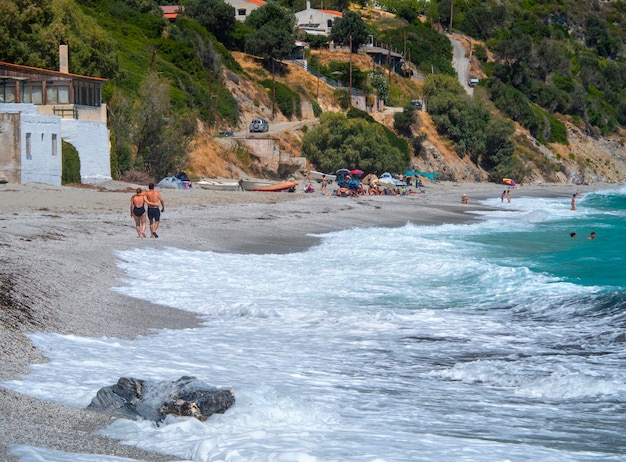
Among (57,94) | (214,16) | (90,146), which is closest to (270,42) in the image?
(214,16)

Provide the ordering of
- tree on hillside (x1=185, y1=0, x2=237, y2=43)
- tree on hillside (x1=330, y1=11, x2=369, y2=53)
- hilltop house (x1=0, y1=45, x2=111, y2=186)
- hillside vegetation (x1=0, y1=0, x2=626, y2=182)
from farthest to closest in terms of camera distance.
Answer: tree on hillside (x1=330, y1=11, x2=369, y2=53) < tree on hillside (x1=185, y1=0, x2=237, y2=43) < hillside vegetation (x1=0, y1=0, x2=626, y2=182) < hilltop house (x1=0, y1=45, x2=111, y2=186)

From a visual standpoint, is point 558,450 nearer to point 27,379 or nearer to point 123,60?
point 27,379

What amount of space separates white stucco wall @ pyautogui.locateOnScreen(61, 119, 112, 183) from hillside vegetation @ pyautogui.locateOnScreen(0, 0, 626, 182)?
132 centimetres

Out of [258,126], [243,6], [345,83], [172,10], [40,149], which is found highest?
[243,6]

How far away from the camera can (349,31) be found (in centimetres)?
8925

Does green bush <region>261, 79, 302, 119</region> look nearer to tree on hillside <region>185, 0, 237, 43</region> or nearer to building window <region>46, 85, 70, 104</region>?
tree on hillside <region>185, 0, 237, 43</region>

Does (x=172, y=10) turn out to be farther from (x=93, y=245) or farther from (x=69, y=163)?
(x=93, y=245)

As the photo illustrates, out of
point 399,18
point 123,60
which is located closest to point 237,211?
point 123,60

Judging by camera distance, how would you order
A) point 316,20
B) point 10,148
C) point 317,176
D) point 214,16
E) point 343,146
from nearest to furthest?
point 10,148
point 317,176
point 343,146
point 214,16
point 316,20

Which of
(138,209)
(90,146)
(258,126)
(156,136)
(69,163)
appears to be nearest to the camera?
(138,209)

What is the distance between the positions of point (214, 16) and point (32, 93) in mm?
46487

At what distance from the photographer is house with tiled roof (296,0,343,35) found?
310 ft

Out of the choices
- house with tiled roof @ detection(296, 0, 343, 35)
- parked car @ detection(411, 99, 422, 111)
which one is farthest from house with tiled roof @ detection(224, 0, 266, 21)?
parked car @ detection(411, 99, 422, 111)

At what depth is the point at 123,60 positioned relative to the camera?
56469 millimetres
